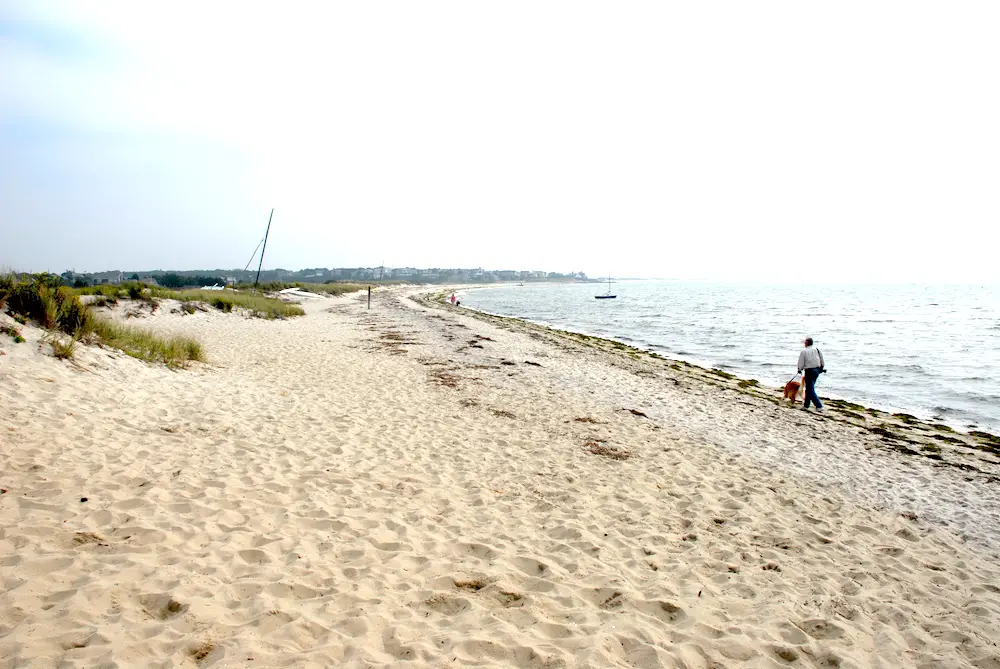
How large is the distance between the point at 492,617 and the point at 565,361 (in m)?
14.8

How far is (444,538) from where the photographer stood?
16.7 feet

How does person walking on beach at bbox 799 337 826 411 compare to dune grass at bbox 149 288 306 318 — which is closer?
person walking on beach at bbox 799 337 826 411

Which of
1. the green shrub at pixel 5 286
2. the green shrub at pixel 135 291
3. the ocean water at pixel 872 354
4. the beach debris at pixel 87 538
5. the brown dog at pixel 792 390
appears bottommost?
the ocean water at pixel 872 354

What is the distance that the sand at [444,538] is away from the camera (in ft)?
11.7

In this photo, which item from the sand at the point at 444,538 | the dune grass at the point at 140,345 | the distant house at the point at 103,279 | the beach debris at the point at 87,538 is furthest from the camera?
the distant house at the point at 103,279

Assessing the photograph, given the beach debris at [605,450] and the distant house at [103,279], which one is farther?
the distant house at [103,279]

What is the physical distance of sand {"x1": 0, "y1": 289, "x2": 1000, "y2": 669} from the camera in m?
3.55

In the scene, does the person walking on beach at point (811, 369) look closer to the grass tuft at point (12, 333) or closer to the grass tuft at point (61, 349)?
the grass tuft at point (61, 349)

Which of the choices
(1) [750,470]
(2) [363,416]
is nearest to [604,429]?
(1) [750,470]

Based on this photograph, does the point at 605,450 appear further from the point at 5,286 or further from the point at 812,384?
the point at 5,286

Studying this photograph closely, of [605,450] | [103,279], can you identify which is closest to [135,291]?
[605,450]

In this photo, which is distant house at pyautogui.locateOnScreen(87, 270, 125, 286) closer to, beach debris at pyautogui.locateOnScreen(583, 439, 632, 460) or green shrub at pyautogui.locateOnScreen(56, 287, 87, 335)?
green shrub at pyautogui.locateOnScreen(56, 287, 87, 335)

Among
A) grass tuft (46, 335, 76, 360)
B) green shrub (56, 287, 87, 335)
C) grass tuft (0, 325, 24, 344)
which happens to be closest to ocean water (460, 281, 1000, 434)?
grass tuft (46, 335, 76, 360)

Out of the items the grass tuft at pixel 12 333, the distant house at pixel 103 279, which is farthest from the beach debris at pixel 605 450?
the distant house at pixel 103 279
